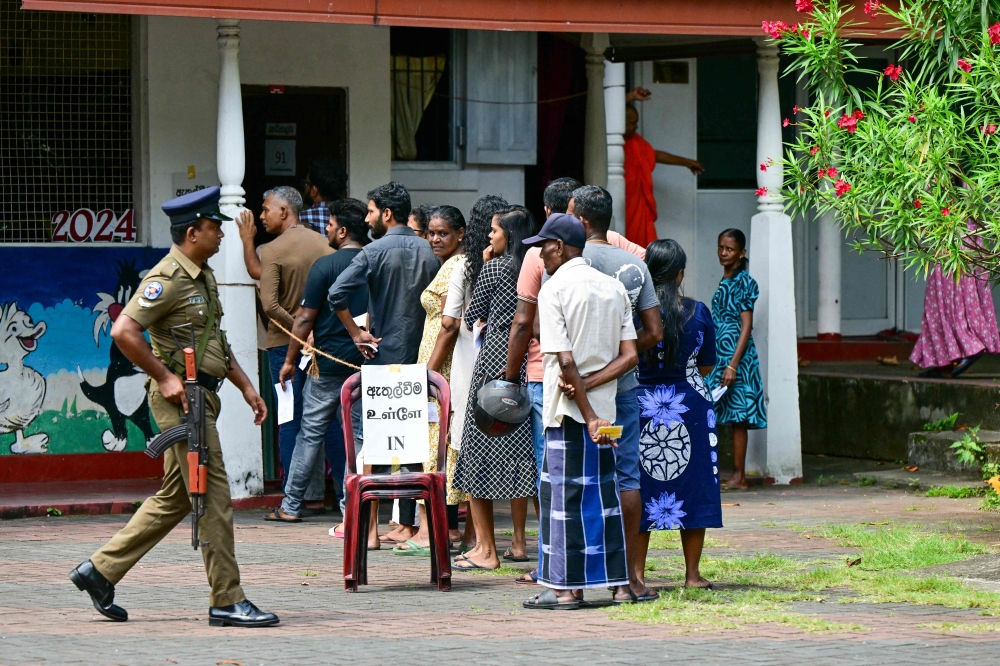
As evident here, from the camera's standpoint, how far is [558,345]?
260 inches

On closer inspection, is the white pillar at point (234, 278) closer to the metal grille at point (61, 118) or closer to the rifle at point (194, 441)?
the metal grille at point (61, 118)

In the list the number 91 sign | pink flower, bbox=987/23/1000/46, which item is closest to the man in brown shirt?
the number 91 sign

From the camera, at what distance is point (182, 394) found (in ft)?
20.8

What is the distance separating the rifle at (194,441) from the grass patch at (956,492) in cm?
641

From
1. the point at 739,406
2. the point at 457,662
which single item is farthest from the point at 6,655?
the point at 739,406

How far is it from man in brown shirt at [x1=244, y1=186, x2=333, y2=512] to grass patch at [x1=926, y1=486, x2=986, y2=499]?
14.8 feet

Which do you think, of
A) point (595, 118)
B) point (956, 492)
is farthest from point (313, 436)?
point (956, 492)

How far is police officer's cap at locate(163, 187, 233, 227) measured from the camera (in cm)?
657

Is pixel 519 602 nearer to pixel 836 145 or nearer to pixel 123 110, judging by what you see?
pixel 836 145

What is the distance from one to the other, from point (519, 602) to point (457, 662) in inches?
54.5

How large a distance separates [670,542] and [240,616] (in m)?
3.48

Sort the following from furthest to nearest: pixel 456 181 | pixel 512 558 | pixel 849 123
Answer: pixel 456 181
pixel 512 558
pixel 849 123

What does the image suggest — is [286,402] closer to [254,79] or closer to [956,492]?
[254,79]

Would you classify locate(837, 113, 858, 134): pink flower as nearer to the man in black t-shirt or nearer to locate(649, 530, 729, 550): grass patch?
locate(649, 530, 729, 550): grass patch
